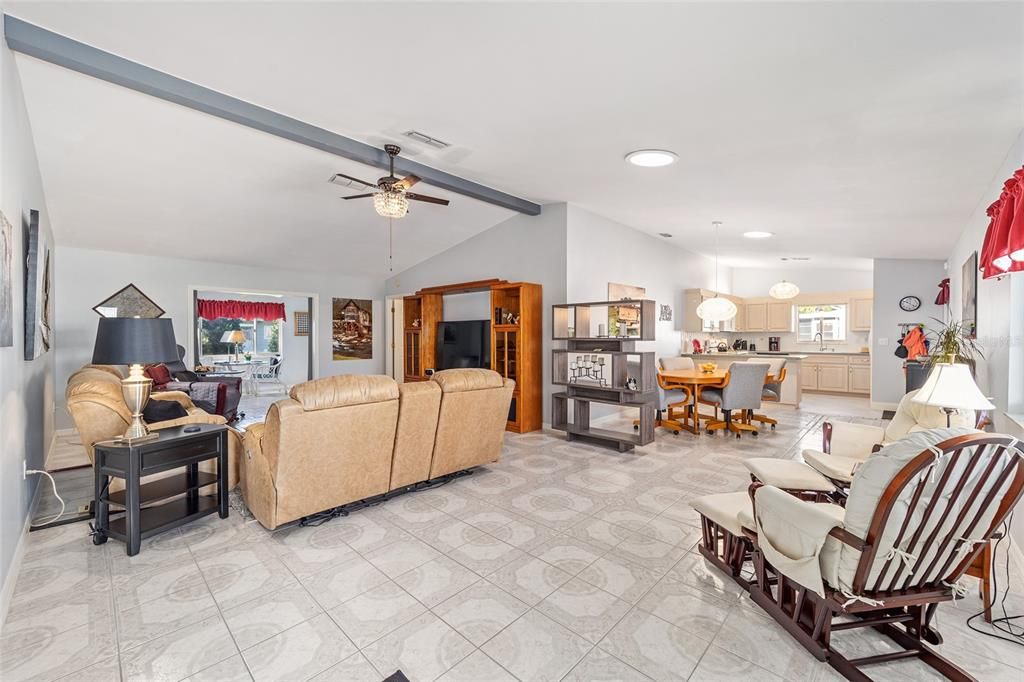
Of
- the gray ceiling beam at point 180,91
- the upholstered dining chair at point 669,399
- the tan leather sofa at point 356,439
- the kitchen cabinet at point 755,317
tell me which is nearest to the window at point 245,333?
the gray ceiling beam at point 180,91

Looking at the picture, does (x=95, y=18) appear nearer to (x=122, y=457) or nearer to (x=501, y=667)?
(x=122, y=457)

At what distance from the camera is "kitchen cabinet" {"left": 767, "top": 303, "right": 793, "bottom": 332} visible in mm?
9680

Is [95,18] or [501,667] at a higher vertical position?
[95,18]

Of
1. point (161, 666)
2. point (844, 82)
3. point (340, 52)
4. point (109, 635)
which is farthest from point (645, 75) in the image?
point (109, 635)

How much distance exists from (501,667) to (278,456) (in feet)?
5.71

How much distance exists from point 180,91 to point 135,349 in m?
1.79

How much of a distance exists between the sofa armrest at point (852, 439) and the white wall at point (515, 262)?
10.5 feet

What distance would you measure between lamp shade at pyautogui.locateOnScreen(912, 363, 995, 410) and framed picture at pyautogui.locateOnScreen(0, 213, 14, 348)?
433 cm

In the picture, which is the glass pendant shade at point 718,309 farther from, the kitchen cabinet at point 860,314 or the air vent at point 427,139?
the air vent at point 427,139

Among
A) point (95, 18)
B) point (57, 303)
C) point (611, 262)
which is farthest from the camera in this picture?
point (611, 262)

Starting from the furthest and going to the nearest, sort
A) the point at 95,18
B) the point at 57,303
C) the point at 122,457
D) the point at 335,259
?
the point at 335,259
the point at 57,303
the point at 122,457
the point at 95,18

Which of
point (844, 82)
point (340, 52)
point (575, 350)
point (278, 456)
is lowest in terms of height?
point (278, 456)

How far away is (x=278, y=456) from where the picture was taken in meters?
2.72

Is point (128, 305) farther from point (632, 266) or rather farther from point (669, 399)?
point (669, 399)
